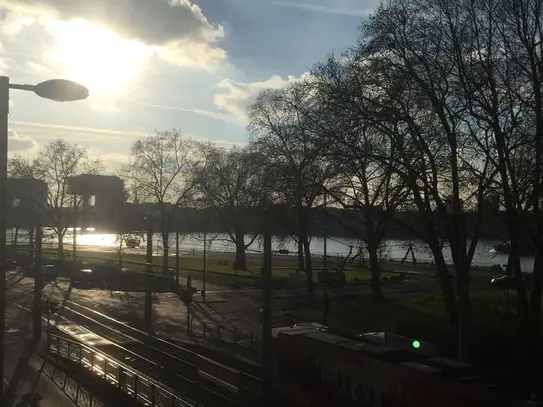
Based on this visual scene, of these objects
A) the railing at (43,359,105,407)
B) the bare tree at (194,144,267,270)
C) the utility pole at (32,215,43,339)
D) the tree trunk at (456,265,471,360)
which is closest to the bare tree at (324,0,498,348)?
the tree trunk at (456,265,471,360)

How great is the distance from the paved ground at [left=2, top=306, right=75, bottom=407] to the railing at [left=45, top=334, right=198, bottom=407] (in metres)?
0.45

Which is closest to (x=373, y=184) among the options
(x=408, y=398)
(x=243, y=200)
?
(x=408, y=398)

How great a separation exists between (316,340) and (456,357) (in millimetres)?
8283

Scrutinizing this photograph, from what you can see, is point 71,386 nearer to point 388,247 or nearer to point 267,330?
point 267,330

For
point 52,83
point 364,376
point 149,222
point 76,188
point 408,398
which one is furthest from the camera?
point 76,188

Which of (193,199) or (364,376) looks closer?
(364,376)

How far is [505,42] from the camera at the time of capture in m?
20.1

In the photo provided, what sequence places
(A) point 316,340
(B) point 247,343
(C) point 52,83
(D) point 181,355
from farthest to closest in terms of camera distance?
(B) point 247,343 → (D) point 181,355 → (A) point 316,340 → (C) point 52,83

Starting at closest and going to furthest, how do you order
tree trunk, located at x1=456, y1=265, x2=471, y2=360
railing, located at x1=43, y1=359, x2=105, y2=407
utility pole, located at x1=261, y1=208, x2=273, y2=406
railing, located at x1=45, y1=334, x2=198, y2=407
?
railing, located at x1=45, y1=334, x2=198, y2=407 → utility pole, located at x1=261, y1=208, x2=273, y2=406 → railing, located at x1=43, y1=359, x2=105, y2=407 → tree trunk, located at x1=456, y1=265, x2=471, y2=360

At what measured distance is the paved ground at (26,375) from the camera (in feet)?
57.8

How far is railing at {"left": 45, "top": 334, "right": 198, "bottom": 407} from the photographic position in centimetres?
1559

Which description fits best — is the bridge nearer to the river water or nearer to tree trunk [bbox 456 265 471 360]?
the river water

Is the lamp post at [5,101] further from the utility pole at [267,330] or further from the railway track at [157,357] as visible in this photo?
the railway track at [157,357]

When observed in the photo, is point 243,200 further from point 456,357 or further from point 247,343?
point 456,357
